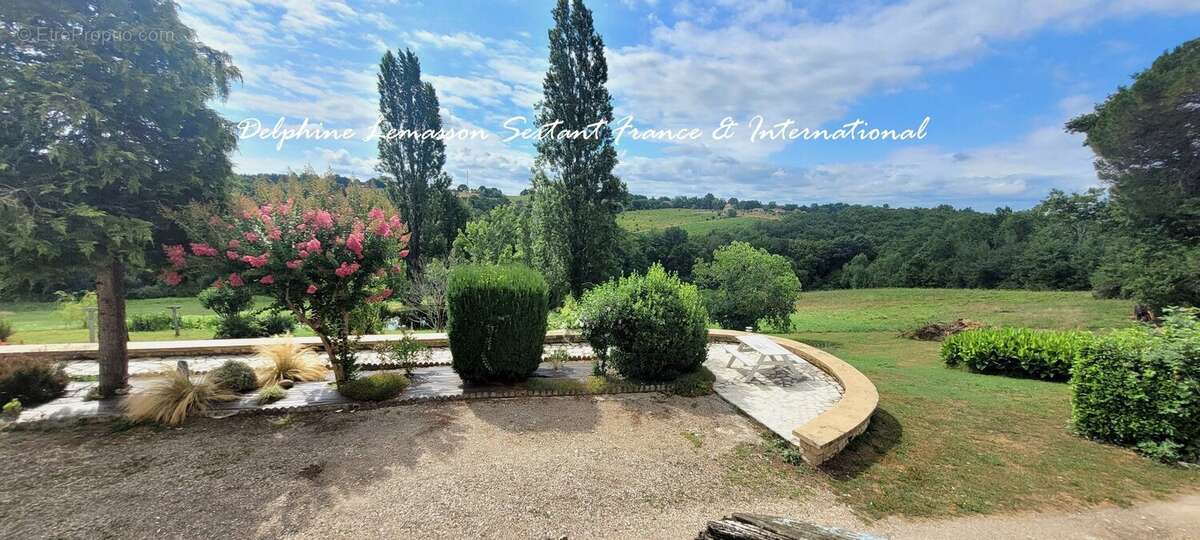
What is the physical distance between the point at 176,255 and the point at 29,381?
2561mm

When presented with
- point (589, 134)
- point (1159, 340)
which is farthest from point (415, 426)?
point (589, 134)

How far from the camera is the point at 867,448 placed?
16.9 ft

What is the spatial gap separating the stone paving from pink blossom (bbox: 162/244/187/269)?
731 centimetres

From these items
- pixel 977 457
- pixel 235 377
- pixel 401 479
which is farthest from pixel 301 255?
pixel 977 457

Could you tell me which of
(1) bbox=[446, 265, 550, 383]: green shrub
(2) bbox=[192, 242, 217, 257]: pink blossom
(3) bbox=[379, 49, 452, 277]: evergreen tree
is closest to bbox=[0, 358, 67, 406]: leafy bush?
(2) bbox=[192, 242, 217, 257]: pink blossom

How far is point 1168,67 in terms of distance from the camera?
1449 cm

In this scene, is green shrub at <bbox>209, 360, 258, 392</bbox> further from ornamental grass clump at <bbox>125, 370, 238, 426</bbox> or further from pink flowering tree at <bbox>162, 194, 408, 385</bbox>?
pink flowering tree at <bbox>162, 194, 408, 385</bbox>

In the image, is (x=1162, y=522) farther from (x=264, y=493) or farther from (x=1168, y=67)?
(x=1168, y=67)

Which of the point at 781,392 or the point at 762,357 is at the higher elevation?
the point at 762,357

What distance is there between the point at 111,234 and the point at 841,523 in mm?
7922

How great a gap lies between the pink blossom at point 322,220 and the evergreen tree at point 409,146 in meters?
20.2

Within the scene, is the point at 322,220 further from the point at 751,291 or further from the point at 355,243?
the point at 751,291

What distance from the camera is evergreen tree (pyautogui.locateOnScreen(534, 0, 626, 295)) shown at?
1794 cm

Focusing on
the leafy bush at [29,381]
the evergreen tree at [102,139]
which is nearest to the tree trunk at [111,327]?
the evergreen tree at [102,139]
